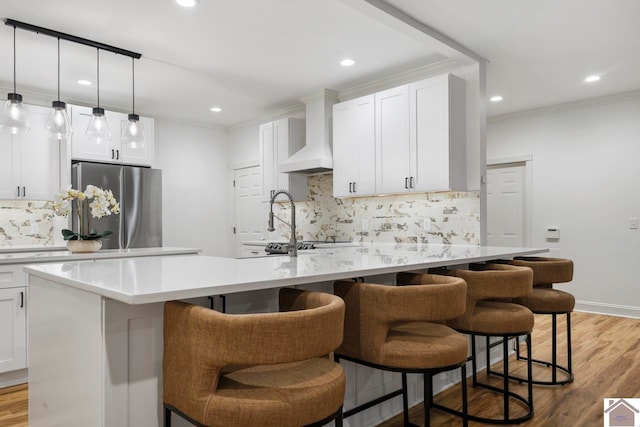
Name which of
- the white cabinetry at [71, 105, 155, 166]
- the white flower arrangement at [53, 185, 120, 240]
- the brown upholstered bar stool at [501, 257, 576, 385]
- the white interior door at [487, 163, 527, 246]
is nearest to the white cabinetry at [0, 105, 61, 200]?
the white cabinetry at [71, 105, 155, 166]

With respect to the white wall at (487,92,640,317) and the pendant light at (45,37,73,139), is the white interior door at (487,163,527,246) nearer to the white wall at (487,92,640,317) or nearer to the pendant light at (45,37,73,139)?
the white wall at (487,92,640,317)

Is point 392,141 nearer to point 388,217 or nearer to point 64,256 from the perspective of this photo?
point 388,217

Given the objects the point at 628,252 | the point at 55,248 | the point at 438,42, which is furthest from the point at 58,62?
the point at 628,252

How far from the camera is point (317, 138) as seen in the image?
503 centimetres

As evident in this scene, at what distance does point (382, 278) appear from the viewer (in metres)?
2.40

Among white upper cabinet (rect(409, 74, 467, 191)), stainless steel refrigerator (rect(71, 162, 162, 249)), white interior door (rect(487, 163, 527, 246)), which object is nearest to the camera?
white upper cabinet (rect(409, 74, 467, 191))

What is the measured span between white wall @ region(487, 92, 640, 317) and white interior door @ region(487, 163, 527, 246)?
211 mm

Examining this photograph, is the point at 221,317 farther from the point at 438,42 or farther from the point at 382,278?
the point at 438,42

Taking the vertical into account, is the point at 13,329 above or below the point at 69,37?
below

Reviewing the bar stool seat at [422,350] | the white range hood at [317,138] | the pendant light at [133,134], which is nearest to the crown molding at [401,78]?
the white range hood at [317,138]

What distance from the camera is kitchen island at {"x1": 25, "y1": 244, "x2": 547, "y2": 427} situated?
1.41m

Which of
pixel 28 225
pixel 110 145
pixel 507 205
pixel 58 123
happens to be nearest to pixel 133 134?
pixel 58 123

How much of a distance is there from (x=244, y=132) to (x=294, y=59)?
2.73 m

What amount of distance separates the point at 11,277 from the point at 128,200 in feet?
6.41
